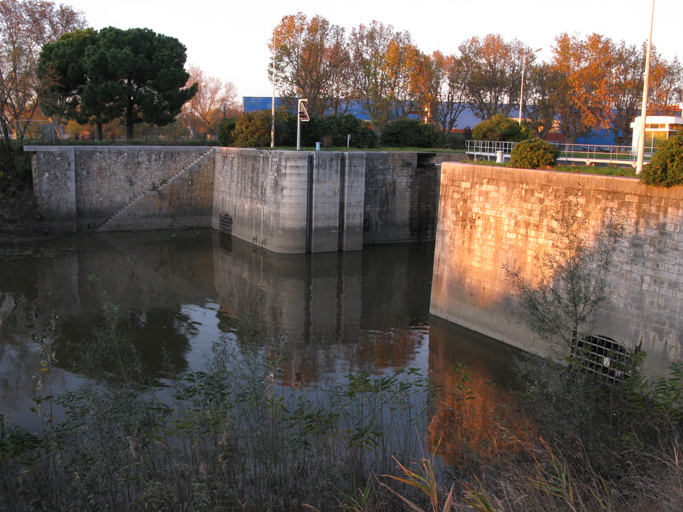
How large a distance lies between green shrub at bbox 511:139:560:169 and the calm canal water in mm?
4261

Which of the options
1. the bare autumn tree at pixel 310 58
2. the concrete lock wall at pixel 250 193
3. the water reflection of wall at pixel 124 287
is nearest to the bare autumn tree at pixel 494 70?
the bare autumn tree at pixel 310 58

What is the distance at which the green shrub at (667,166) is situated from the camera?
10.4 metres

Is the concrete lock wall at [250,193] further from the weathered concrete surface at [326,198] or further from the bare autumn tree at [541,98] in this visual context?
the bare autumn tree at [541,98]

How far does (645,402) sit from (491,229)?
6458mm

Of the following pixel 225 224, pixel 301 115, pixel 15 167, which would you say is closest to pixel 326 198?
pixel 301 115

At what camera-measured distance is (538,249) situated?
13.3 metres

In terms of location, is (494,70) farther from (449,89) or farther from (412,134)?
(412,134)

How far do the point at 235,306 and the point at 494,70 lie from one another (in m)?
31.5

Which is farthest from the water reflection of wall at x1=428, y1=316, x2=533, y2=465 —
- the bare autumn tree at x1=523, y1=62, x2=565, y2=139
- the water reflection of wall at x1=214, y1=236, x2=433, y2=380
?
the bare autumn tree at x1=523, y1=62, x2=565, y2=139

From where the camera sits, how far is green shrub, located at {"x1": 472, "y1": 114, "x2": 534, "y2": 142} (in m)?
23.9

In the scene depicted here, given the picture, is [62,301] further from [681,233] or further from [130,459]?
[681,233]

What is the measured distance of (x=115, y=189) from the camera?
2847 cm

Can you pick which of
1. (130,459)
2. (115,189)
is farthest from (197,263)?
(130,459)

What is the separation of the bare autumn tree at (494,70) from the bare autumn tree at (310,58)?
29.6ft
